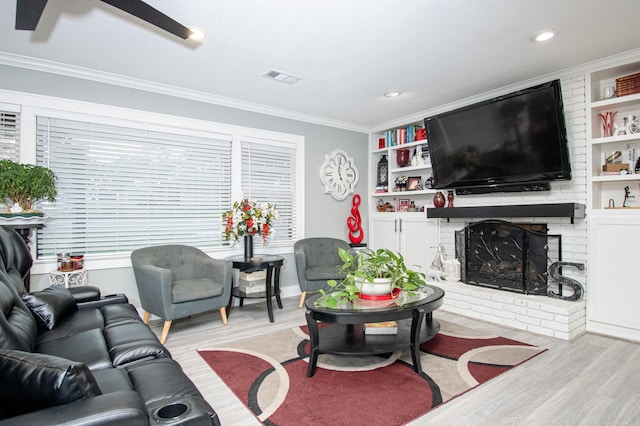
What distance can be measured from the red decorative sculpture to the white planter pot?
2.78 m

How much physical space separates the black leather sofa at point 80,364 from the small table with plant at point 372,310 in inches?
41.8

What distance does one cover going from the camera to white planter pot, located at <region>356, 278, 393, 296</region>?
2.66 m

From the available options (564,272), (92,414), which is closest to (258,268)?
(92,414)

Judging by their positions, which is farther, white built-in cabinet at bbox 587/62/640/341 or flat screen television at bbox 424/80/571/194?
flat screen television at bbox 424/80/571/194

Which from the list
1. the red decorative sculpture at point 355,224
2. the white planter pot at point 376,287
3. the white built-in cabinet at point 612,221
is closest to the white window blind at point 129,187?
the red decorative sculpture at point 355,224

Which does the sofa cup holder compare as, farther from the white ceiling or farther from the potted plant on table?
the potted plant on table

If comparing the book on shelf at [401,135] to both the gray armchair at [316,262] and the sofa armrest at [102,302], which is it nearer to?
the gray armchair at [316,262]

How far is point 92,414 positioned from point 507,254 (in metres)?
4.06

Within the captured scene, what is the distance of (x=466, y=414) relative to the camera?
201 cm

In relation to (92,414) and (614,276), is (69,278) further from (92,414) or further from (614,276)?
(614,276)

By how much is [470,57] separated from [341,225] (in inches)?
115

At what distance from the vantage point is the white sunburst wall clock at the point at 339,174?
525cm

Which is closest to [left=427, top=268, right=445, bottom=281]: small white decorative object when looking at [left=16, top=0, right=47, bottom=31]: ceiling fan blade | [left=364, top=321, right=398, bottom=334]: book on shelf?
[left=364, top=321, right=398, bottom=334]: book on shelf

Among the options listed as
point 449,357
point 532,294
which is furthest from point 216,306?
point 532,294
